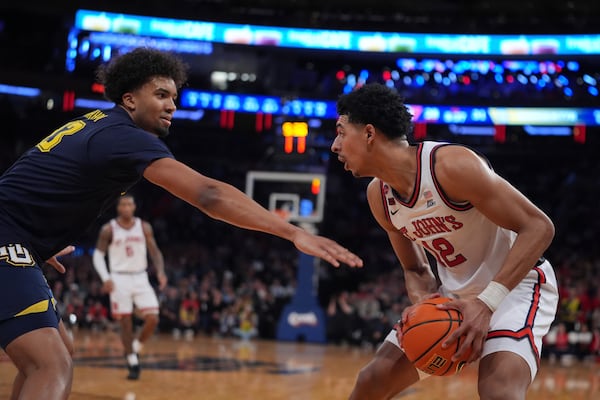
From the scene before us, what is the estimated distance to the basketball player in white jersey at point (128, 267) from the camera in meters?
8.43

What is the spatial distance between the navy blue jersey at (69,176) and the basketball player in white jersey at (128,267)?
5224mm

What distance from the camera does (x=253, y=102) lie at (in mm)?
19828

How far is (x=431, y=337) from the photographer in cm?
319

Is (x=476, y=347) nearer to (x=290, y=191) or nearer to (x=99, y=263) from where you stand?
(x=99, y=263)

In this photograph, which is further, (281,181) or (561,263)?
(561,263)

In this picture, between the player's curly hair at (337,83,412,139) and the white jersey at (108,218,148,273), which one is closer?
the player's curly hair at (337,83,412,139)

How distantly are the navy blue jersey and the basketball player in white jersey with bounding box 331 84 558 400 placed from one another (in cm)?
102

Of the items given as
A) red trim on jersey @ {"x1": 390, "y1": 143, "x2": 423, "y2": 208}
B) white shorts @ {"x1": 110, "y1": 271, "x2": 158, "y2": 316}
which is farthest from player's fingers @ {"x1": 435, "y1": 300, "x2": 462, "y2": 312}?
white shorts @ {"x1": 110, "y1": 271, "x2": 158, "y2": 316}

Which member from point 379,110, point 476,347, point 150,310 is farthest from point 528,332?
point 150,310

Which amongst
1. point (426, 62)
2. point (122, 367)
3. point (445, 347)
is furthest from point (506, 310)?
point (426, 62)

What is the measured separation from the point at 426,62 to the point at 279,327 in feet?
28.4

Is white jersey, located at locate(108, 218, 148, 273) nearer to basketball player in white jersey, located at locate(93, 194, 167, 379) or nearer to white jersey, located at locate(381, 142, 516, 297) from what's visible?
basketball player in white jersey, located at locate(93, 194, 167, 379)

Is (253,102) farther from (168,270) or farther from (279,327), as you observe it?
(279,327)

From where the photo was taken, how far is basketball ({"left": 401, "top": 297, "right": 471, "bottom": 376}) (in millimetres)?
3168
